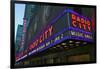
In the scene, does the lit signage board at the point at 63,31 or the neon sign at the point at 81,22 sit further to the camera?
the neon sign at the point at 81,22

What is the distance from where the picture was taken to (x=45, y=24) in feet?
8.02

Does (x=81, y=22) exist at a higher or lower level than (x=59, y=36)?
higher

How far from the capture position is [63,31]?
98.7 inches

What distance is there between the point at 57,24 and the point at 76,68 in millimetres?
584

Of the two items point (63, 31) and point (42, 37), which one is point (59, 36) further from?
point (42, 37)

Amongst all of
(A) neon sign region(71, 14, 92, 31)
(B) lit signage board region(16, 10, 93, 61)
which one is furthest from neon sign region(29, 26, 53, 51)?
(A) neon sign region(71, 14, 92, 31)

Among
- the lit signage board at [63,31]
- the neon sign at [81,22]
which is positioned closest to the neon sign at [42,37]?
the lit signage board at [63,31]

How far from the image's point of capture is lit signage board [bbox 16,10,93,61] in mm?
2422

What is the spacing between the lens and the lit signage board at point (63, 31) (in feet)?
7.95

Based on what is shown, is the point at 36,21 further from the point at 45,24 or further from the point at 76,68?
the point at 76,68

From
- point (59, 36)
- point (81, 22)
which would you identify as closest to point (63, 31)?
point (59, 36)

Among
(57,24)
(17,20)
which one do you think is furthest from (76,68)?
(17,20)

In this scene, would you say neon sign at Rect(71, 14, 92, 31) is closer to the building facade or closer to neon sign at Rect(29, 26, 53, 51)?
the building facade

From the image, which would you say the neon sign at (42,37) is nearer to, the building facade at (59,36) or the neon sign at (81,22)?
the building facade at (59,36)
